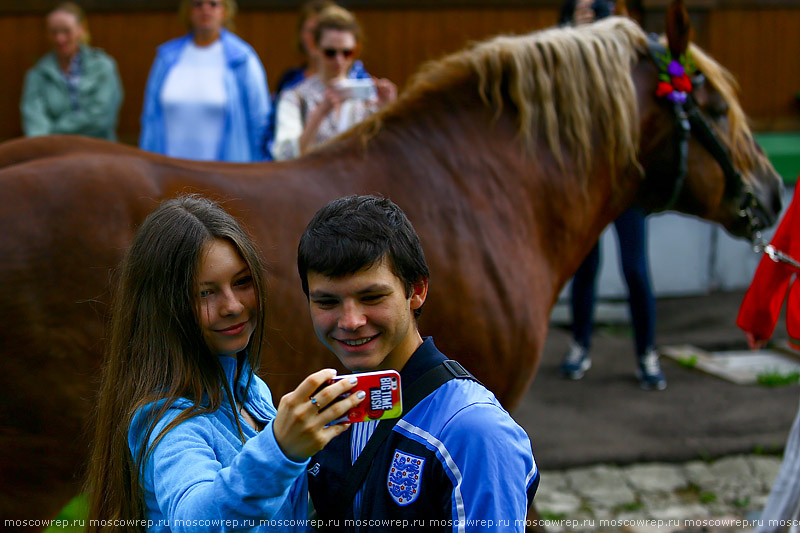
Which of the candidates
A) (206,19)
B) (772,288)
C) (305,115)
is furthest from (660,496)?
(206,19)

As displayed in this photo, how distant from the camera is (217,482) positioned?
1.07m

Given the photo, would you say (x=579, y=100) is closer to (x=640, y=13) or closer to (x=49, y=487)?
(x=49, y=487)

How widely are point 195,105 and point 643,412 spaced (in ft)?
9.18

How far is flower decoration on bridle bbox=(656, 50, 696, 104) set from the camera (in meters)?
Answer: 2.86

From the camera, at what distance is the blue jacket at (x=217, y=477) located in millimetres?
1049

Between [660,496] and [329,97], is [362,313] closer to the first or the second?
[329,97]

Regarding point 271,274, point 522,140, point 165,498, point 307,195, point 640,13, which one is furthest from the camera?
point 640,13

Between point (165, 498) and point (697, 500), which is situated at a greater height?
point (165, 498)

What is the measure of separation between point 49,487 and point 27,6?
4.19m

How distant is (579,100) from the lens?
109 inches

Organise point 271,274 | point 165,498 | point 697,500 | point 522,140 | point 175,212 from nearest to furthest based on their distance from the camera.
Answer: point 165,498 < point 175,212 < point 271,274 < point 522,140 < point 697,500

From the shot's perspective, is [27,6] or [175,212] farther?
[27,6]

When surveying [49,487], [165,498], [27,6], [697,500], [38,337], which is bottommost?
[697,500]

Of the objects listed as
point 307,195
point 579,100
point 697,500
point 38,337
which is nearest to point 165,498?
point 38,337
